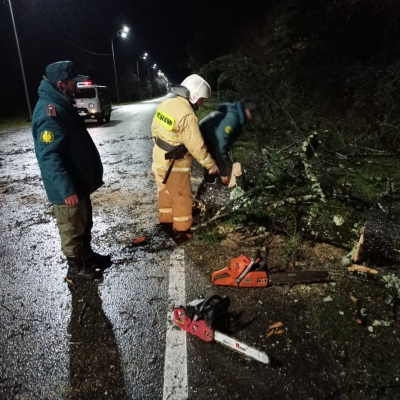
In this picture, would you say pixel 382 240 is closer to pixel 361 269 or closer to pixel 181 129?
pixel 361 269

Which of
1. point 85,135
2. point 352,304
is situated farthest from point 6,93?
point 352,304

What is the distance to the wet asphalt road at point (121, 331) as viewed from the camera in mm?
2166

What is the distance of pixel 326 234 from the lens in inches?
144

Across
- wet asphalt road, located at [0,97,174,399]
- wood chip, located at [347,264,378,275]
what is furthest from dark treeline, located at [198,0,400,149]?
wet asphalt road, located at [0,97,174,399]

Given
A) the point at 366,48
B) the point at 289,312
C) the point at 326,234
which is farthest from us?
the point at 366,48

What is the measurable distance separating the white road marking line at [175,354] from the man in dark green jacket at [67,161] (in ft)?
2.83

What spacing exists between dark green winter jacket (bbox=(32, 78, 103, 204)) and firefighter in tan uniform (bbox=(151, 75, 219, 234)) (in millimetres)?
1000

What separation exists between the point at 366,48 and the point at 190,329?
11191 mm

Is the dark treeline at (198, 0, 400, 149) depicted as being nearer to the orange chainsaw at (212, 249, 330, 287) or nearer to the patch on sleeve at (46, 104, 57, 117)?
the orange chainsaw at (212, 249, 330, 287)

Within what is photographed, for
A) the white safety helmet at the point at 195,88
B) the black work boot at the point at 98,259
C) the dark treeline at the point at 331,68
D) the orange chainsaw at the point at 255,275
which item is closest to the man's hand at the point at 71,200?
the black work boot at the point at 98,259

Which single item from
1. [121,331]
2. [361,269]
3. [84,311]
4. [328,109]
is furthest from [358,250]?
[328,109]

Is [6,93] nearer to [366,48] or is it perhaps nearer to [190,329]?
[366,48]

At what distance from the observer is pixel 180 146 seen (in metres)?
3.95

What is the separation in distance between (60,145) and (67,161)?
18 centimetres
